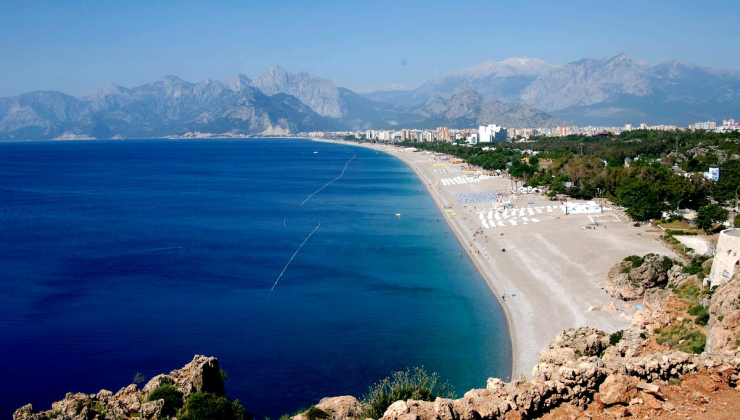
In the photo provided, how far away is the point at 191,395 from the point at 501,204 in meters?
43.2

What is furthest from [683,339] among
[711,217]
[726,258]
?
[711,217]

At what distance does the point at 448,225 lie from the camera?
46719 mm

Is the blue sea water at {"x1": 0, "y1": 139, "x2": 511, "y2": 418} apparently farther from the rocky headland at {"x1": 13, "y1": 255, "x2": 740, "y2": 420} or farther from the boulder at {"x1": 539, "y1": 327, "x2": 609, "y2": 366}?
the rocky headland at {"x1": 13, "y1": 255, "x2": 740, "y2": 420}

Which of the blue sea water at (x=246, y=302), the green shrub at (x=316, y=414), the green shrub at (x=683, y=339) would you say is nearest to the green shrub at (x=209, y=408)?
the green shrub at (x=316, y=414)

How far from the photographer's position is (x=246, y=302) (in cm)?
2708

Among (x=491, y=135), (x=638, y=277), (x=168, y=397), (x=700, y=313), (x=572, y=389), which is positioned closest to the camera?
(x=572, y=389)

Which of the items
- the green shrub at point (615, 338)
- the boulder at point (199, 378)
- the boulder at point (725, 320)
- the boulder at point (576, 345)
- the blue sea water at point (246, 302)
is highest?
the boulder at point (725, 320)

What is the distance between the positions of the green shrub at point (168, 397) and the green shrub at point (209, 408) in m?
0.35

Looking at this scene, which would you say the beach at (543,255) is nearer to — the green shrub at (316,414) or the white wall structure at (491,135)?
the green shrub at (316,414)

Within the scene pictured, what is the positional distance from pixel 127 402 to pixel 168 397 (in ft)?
2.96

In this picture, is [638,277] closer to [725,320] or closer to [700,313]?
→ [700,313]

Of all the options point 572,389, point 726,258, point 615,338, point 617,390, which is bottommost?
point 615,338

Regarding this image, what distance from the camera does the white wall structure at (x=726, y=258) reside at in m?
17.6

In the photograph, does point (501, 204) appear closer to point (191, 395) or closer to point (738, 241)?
point (738, 241)
